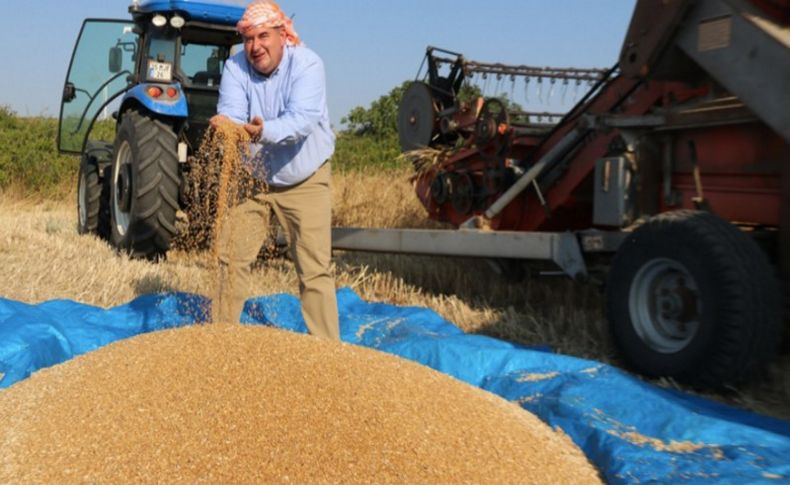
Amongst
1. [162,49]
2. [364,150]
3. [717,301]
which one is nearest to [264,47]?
[717,301]

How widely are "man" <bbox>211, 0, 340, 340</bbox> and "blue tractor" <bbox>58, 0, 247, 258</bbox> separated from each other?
2.24 metres

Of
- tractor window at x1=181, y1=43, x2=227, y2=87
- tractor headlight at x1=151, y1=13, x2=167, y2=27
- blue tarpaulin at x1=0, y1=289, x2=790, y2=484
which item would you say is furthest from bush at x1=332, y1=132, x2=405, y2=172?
blue tarpaulin at x1=0, y1=289, x2=790, y2=484

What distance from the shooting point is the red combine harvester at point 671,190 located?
3.36 meters

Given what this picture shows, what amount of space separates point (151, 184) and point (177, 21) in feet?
4.45

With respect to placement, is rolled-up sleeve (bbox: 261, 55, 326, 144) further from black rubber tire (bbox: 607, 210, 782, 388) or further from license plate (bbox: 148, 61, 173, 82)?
license plate (bbox: 148, 61, 173, 82)

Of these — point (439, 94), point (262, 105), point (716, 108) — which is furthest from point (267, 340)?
point (439, 94)

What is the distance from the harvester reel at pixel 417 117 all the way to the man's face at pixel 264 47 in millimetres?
2506

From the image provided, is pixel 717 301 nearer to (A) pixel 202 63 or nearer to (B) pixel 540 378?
(B) pixel 540 378

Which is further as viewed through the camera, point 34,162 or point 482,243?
point 34,162

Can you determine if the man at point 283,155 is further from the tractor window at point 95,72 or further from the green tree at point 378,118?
the green tree at point 378,118

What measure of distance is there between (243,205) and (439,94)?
105 inches

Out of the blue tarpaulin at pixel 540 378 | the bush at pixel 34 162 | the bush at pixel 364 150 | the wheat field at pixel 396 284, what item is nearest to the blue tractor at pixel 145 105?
the wheat field at pixel 396 284

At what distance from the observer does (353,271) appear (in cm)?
606

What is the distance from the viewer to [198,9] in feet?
21.7
